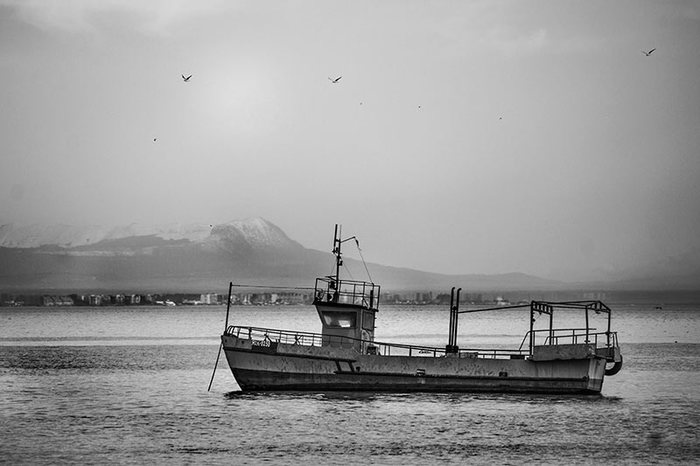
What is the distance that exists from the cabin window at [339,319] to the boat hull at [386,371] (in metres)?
1.96

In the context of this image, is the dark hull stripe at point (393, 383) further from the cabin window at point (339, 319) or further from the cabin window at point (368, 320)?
the cabin window at point (368, 320)

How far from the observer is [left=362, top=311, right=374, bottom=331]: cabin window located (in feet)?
161

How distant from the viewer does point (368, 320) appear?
49469mm

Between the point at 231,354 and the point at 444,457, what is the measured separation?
17872 millimetres

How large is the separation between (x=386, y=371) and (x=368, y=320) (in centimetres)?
339

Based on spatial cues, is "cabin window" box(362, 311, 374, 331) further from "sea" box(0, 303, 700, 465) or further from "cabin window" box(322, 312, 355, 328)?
"sea" box(0, 303, 700, 465)

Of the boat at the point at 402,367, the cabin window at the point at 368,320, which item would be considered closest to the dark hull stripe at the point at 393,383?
the boat at the point at 402,367

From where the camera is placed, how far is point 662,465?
31.8 metres

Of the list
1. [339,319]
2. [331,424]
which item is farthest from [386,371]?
[331,424]

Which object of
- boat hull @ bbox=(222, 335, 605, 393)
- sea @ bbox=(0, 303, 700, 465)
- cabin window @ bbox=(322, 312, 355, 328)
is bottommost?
sea @ bbox=(0, 303, 700, 465)

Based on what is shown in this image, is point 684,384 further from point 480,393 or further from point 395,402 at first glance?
point 395,402

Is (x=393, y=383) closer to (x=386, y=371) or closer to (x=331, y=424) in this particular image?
(x=386, y=371)

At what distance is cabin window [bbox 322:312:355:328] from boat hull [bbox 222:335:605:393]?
6.42 feet

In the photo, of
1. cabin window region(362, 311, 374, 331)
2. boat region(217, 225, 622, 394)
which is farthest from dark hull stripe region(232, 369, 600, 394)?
cabin window region(362, 311, 374, 331)
